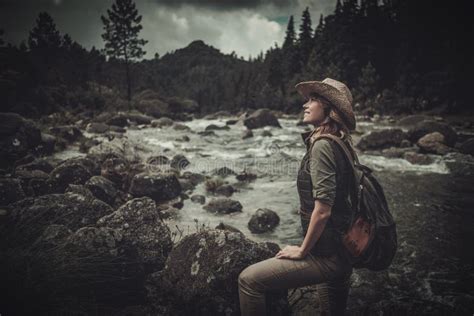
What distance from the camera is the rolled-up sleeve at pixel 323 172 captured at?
2.32 metres

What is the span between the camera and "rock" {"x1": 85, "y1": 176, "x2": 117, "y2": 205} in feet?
24.4

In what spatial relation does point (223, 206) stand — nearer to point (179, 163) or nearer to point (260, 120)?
point (179, 163)

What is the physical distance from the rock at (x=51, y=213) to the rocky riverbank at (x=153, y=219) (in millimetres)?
20

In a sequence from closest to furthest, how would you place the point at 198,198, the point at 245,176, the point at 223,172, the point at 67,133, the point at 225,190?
the point at 198,198, the point at 225,190, the point at 245,176, the point at 223,172, the point at 67,133

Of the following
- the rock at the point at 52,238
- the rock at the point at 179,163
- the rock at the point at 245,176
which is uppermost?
the rock at the point at 52,238

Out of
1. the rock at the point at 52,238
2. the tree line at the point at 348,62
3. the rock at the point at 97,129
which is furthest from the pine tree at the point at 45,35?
the rock at the point at 52,238

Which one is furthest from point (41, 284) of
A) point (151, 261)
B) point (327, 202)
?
point (327, 202)

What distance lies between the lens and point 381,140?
1652 centimetres

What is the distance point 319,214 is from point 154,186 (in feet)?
23.8

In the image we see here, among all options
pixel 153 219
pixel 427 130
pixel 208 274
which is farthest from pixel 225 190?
pixel 427 130

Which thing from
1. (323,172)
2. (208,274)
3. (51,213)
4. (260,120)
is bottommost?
(208,274)

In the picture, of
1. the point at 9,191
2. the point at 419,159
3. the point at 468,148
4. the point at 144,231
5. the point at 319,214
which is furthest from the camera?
the point at 468,148

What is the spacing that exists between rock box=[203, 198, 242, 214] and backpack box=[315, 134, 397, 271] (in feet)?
20.1

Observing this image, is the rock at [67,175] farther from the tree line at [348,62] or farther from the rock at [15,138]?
the tree line at [348,62]
